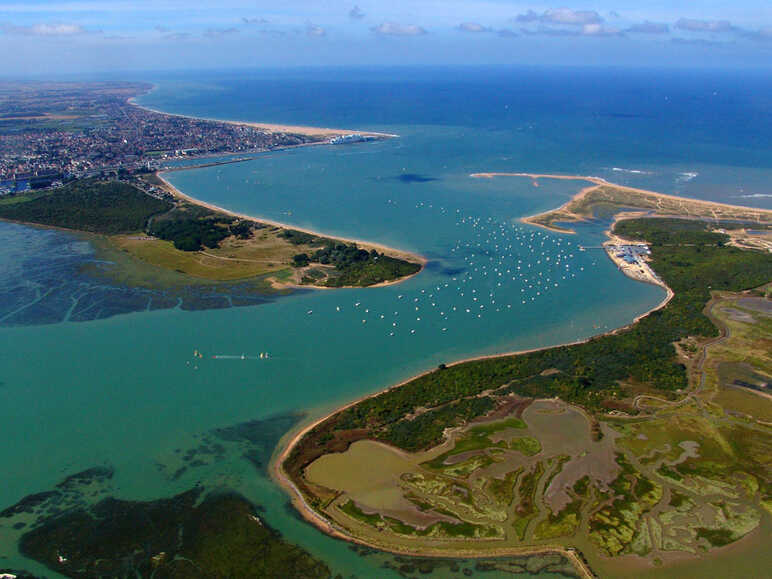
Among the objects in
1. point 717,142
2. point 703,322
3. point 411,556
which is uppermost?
point 717,142

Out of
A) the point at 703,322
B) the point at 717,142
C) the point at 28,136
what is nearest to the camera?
the point at 703,322

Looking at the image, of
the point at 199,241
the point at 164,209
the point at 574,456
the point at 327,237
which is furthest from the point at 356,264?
the point at 164,209

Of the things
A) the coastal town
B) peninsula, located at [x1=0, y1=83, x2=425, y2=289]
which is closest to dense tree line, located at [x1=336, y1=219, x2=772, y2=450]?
peninsula, located at [x1=0, y1=83, x2=425, y2=289]

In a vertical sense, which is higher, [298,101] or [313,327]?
[298,101]

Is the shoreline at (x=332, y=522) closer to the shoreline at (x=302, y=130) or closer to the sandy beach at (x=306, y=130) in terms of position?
the shoreline at (x=302, y=130)

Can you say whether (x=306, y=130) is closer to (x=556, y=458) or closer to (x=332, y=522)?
(x=556, y=458)

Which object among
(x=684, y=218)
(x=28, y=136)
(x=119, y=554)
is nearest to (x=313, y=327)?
(x=119, y=554)

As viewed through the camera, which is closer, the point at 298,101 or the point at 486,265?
the point at 486,265

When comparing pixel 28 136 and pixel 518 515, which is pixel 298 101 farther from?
pixel 518 515
